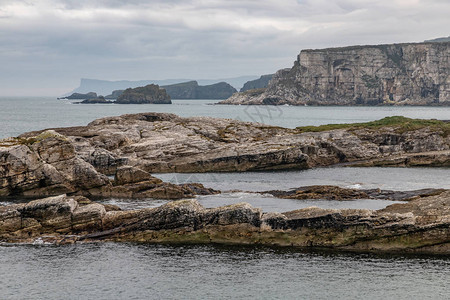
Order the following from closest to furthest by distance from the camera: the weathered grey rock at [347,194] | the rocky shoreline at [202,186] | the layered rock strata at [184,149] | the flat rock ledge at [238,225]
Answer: the flat rock ledge at [238,225] → the rocky shoreline at [202,186] → the weathered grey rock at [347,194] → the layered rock strata at [184,149]

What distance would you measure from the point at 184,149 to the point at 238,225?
5183 centimetres

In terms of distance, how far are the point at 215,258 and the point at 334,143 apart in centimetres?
6856

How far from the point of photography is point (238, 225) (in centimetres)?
4962

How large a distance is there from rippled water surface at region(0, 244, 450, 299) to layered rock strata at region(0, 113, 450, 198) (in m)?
24.7

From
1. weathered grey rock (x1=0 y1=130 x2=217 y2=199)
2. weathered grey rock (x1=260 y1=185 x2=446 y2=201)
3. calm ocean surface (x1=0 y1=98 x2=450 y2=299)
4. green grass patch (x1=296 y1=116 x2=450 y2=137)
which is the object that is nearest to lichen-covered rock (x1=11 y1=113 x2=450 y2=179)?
green grass patch (x1=296 y1=116 x2=450 y2=137)

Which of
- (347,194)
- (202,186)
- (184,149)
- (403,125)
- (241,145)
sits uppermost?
(403,125)

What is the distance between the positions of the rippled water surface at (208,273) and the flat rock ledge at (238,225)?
1.56 m

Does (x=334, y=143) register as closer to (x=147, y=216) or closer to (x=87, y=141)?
(x=87, y=141)

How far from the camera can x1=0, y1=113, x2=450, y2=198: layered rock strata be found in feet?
237

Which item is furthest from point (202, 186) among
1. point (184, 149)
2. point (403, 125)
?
point (403, 125)

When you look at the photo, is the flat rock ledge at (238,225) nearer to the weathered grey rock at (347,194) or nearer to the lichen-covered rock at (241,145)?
the weathered grey rock at (347,194)

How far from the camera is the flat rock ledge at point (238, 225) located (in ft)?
152

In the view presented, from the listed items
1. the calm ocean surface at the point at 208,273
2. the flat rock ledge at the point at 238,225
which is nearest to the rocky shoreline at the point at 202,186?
the flat rock ledge at the point at 238,225

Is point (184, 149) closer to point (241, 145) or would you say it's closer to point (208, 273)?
point (241, 145)
